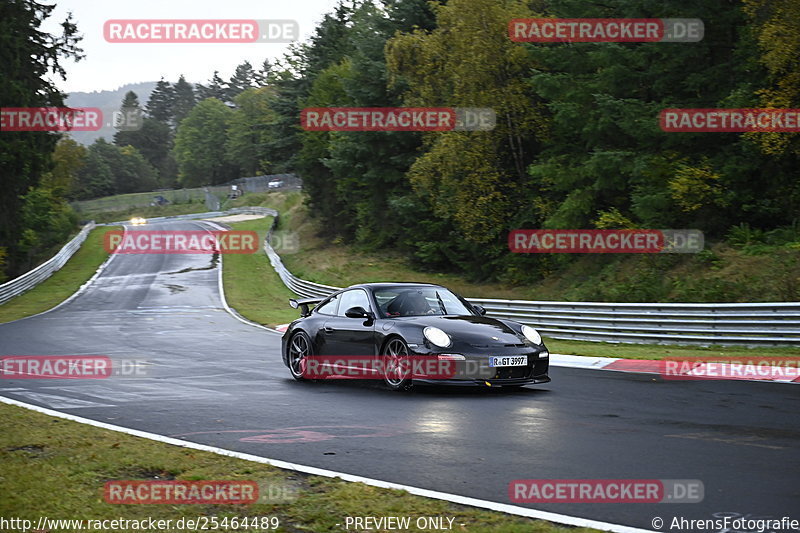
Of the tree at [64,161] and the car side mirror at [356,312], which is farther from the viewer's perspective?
the tree at [64,161]

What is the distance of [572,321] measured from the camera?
20.0 metres

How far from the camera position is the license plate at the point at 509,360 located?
36.2ft

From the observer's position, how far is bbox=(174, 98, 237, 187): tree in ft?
493

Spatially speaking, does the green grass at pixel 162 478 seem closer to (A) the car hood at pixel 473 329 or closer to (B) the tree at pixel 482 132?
(A) the car hood at pixel 473 329

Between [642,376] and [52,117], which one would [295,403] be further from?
[52,117]

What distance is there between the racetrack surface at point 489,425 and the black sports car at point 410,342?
0.90ft

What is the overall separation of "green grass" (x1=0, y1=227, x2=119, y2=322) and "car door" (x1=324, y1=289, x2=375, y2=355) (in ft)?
69.9

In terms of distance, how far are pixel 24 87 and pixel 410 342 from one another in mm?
37843

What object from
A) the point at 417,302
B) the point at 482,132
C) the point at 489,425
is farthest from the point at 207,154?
the point at 489,425

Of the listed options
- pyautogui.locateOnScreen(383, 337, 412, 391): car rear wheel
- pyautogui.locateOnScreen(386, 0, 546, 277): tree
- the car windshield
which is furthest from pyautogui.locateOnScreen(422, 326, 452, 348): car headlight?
A: pyautogui.locateOnScreen(386, 0, 546, 277): tree

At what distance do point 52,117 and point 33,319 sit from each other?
20267 millimetres

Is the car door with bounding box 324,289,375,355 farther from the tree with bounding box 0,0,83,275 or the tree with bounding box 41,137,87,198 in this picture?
the tree with bounding box 41,137,87,198

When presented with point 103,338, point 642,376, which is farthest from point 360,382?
point 103,338

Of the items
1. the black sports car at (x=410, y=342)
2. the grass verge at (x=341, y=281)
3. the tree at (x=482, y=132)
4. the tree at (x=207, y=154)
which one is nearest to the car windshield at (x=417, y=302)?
the black sports car at (x=410, y=342)
